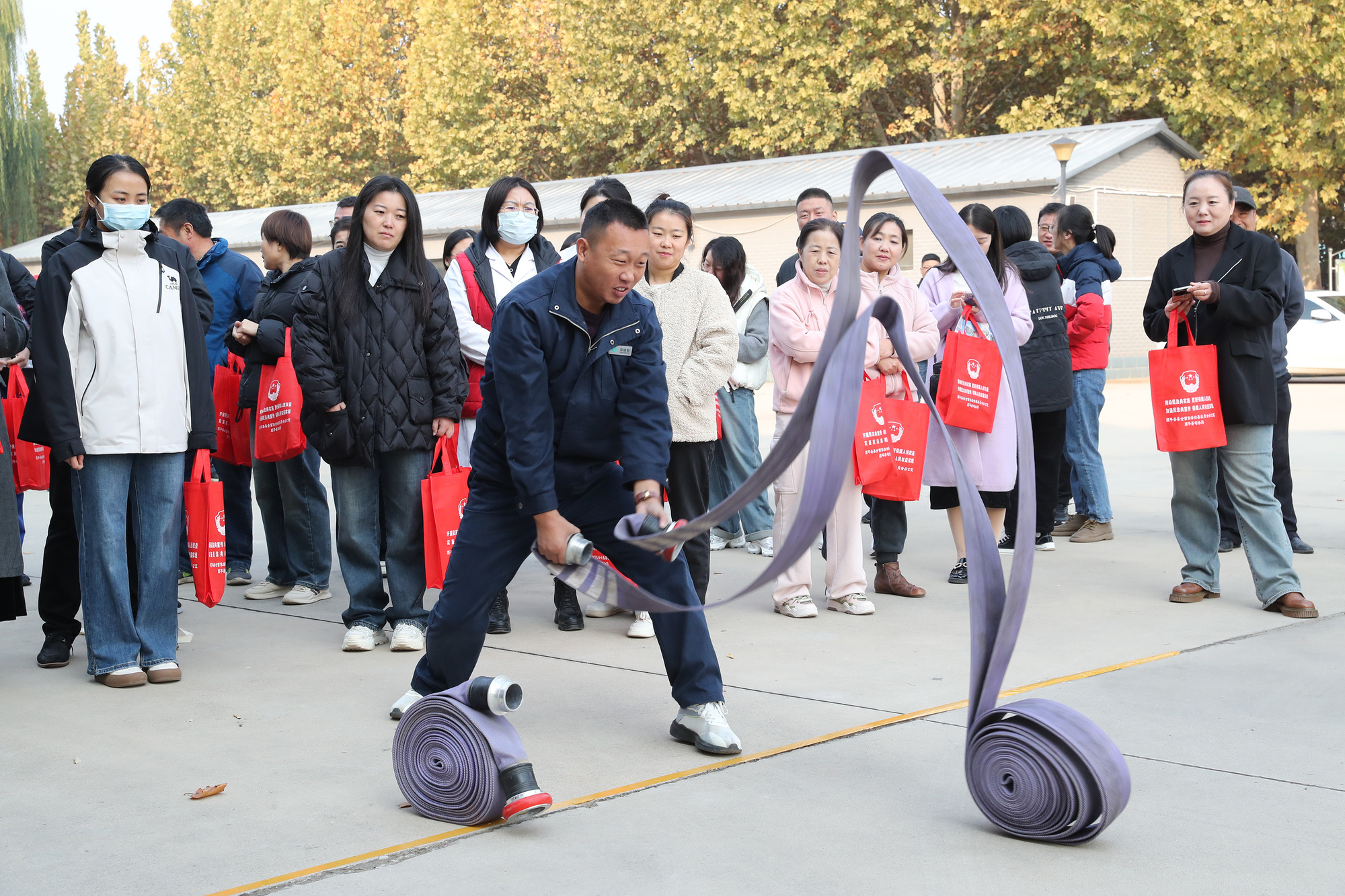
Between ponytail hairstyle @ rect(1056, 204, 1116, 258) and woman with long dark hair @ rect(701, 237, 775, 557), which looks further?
ponytail hairstyle @ rect(1056, 204, 1116, 258)

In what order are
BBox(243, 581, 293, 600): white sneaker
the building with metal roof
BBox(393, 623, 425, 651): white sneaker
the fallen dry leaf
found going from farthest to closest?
the building with metal roof < BBox(243, 581, 293, 600): white sneaker < BBox(393, 623, 425, 651): white sneaker < the fallen dry leaf

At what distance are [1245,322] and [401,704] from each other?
13.4 ft

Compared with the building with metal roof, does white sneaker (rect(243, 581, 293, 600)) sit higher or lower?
lower

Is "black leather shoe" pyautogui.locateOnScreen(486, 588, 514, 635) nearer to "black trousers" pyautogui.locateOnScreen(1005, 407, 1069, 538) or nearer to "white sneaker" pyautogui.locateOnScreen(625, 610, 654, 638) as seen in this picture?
"white sneaker" pyautogui.locateOnScreen(625, 610, 654, 638)

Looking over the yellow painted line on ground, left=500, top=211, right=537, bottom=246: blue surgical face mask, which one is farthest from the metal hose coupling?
left=500, top=211, right=537, bottom=246: blue surgical face mask

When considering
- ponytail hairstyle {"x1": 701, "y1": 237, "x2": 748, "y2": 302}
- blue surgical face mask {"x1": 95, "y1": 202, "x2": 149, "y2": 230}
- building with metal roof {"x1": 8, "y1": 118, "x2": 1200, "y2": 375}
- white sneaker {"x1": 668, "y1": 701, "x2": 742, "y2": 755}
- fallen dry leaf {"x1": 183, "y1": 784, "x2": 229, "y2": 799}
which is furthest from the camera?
building with metal roof {"x1": 8, "y1": 118, "x2": 1200, "y2": 375}

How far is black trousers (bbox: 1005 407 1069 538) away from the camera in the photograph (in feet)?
24.9

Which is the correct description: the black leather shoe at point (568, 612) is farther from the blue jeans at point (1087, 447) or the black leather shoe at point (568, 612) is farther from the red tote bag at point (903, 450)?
the blue jeans at point (1087, 447)

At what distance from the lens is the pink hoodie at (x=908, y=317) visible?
6234mm

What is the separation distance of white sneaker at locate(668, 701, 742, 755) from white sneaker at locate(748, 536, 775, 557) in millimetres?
3759

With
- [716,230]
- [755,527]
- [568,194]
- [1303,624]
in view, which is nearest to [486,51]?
[568,194]

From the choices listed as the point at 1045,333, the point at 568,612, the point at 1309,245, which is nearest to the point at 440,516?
the point at 568,612

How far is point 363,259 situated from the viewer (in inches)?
219

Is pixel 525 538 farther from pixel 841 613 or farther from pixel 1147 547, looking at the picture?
pixel 1147 547
